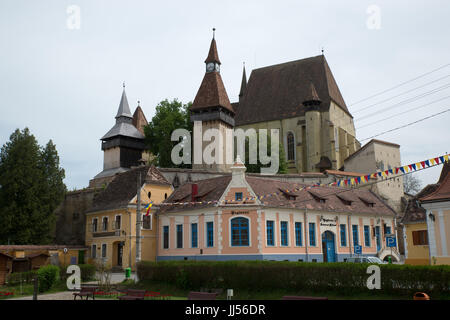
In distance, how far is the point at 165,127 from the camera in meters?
63.3

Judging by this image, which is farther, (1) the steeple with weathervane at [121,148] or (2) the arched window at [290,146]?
(2) the arched window at [290,146]

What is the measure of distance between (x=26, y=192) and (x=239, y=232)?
23.9 metres

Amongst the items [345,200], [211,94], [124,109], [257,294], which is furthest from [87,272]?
[124,109]

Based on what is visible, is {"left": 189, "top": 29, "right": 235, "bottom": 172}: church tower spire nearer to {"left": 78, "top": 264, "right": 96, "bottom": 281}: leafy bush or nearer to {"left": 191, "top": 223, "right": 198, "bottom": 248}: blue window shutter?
{"left": 191, "top": 223, "right": 198, "bottom": 248}: blue window shutter

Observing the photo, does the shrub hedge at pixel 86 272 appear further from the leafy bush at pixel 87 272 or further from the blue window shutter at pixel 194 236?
the blue window shutter at pixel 194 236

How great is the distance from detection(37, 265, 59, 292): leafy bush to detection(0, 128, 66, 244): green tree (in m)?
19.4

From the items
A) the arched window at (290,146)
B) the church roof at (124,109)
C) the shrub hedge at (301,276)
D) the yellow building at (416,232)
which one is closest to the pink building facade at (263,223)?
the yellow building at (416,232)

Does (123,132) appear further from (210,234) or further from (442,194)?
(442,194)

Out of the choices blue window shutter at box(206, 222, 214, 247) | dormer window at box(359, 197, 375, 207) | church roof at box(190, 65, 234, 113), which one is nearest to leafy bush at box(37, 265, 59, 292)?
blue window shutter at box(206, 222, 214, 247)

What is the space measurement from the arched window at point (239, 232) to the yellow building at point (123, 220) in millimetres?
8418

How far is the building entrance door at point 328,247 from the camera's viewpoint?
36.3m

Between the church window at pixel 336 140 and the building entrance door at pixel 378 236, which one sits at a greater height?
the church window at pixel 336 140
